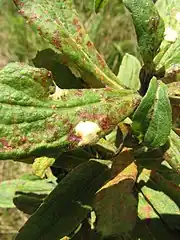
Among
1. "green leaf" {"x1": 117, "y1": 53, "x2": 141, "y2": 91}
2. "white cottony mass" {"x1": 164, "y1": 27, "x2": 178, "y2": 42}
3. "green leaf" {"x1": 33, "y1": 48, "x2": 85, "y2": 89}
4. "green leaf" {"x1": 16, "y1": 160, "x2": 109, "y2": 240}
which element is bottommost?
"green leaf" {"x1": 16, "y1": 160, "x2": 109, "y2": 240}

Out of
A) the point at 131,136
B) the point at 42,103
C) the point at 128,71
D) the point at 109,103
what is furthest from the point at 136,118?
the point at 128,71

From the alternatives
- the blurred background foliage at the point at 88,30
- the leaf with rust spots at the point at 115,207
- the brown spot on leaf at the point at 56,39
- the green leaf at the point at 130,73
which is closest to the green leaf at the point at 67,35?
the brown spot on leaf at the point at 56,39

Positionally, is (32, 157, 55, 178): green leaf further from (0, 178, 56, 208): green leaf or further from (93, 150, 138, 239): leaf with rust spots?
(0, 178, 56, 208): green leaf

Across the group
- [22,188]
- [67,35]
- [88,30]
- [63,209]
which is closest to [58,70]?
[67,35]

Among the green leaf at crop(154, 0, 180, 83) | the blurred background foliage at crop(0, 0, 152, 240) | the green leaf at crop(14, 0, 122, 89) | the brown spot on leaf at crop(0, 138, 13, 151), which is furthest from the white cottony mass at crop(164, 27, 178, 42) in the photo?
the blurred background foliage at crop(0, 0, 152, 240)

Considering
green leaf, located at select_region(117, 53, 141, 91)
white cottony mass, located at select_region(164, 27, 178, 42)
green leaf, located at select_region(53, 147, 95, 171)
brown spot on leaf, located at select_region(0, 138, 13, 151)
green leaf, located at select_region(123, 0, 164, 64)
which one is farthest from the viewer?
green leaf, located at select_region(117, 53, 141, 91)

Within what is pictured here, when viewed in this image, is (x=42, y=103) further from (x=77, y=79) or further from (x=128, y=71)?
(x=128, y=71)
